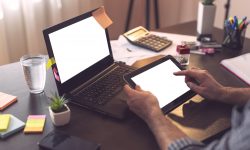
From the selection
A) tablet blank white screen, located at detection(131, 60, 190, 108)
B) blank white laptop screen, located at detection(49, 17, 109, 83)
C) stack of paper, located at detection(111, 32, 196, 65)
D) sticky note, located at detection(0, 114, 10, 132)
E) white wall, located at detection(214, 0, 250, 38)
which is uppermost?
blank white laptop screen, located at detection(49, 17, 109, 83)

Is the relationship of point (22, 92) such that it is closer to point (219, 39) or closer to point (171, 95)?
point (171, 95)

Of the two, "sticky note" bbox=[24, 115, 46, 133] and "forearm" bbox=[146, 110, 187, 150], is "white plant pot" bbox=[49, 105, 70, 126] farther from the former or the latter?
"forearm" bbox=[146, 110, 187, 150]

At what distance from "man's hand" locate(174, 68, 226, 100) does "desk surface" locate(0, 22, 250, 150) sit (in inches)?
1.2

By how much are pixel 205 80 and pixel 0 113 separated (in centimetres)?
71

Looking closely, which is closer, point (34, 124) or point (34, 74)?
point (34, 124)

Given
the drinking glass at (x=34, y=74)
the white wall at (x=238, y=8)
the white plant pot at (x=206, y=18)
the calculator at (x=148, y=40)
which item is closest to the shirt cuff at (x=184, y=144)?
the drinking glass at (x=34, y=74)

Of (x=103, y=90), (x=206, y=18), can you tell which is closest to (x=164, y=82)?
(x=103, y=90)

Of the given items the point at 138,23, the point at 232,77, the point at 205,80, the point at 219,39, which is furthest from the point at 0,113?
the point at 138,23

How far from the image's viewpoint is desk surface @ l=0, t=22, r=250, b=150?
3.14 ft

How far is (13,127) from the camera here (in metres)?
1.00

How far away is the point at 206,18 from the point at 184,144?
3.42ft

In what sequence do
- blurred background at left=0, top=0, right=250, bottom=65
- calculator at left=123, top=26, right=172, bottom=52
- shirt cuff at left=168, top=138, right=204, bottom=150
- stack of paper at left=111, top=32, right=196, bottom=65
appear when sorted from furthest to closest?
1. blurred background at left=0, top=0, right=250, bottom=65
2. calculator at left=123, top=26, right=172, bottom=52
3. stack of paper at left=111, top=32, right=196, bottom=65
4. shirt cuff at left=168, top=138, right=204, bottom=150

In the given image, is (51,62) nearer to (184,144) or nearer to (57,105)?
(57,105)

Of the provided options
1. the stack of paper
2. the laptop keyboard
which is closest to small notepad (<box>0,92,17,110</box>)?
the laptop keyboard
